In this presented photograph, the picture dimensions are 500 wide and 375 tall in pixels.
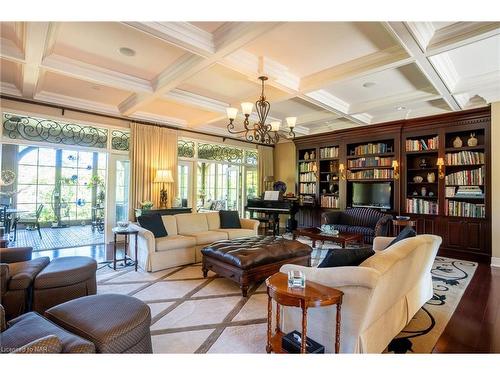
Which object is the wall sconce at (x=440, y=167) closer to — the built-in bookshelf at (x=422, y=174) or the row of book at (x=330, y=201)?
the built-in bookshelf at (x=422, y=174)

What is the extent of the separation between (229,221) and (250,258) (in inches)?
87.7

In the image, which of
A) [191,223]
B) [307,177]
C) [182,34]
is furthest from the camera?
[307,177]

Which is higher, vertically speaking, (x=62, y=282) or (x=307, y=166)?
(x=307, y=166)

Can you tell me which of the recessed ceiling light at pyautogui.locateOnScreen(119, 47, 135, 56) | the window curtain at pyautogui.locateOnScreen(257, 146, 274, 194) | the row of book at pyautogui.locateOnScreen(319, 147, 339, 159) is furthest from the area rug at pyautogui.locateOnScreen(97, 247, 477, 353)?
the window curtain at pyautogui.locateOnScreen(257, 146, 274, 194)

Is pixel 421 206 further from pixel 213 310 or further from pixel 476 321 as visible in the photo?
pixel 213 310

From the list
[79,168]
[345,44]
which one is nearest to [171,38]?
[345,44]

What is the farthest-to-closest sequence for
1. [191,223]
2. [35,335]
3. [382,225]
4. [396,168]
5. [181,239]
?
[396,168] → [382,225] → [191,223] → [181,239] → [35,335]

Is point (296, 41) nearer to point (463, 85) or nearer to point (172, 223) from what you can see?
point (463, 85)

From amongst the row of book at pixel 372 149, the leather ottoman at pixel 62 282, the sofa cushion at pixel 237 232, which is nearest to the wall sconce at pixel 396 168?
the row of book at pixel 372 149

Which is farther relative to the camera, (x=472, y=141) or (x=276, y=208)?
(x=276, y=208)

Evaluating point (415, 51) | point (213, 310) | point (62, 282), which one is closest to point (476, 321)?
point (213, 310)

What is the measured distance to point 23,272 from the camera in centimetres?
253

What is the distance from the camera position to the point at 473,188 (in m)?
5.04

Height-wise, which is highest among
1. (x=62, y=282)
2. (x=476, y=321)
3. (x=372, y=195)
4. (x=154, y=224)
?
(x=372, y=195)
